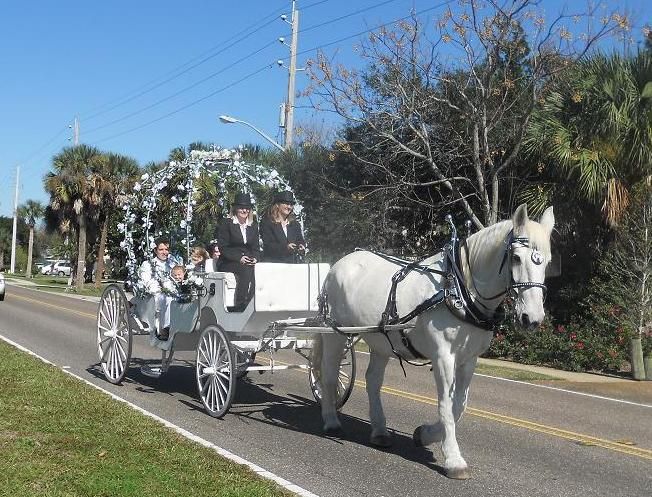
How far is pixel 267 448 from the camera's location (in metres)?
7.24

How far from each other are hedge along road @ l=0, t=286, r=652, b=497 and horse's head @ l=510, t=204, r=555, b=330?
4.70ft

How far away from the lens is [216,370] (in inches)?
336

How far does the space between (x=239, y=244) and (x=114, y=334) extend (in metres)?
2.55

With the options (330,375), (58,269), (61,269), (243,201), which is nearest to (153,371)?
(243,201)

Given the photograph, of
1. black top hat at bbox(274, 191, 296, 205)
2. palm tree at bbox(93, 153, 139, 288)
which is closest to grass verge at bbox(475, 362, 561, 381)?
black top hat at bbox(274, 191, 296, 205)

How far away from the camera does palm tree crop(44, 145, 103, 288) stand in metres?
44.9

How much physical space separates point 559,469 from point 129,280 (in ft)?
21.0

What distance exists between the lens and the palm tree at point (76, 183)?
1769 inches

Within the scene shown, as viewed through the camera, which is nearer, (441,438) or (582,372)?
(441,438)

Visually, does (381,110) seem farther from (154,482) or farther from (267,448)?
(154,482)

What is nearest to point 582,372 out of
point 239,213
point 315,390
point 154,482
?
point 315,390

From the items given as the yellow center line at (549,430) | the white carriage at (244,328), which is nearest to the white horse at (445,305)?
the white carriage at (244,328)

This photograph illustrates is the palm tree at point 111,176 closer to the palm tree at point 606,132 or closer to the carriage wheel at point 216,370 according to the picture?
the palm tree at point 606,132

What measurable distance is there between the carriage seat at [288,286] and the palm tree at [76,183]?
3818cm
